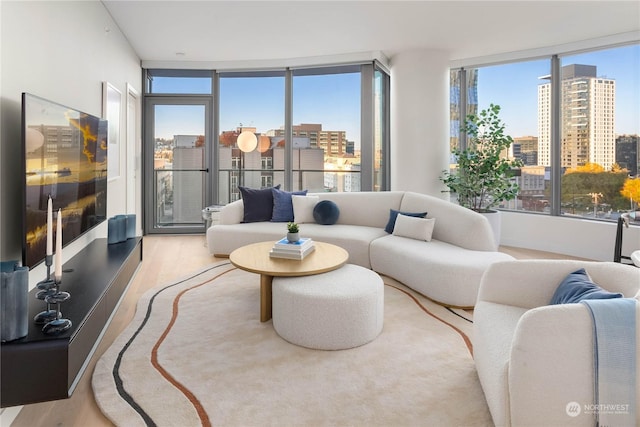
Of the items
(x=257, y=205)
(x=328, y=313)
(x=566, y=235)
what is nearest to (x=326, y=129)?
(x=257, y=205)

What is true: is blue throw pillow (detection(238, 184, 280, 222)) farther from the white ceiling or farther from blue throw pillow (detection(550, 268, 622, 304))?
blue throw pillow (detection(550, 268, 622, 304))

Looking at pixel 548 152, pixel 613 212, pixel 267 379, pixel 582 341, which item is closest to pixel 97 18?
pixel 267 379

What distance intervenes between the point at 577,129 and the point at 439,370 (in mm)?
4438

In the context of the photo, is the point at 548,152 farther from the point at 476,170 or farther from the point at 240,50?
the point at 240,50

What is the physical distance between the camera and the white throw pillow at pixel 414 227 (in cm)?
385

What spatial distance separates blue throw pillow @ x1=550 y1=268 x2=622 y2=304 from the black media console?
2111mm

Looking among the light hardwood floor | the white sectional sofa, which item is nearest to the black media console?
the light hardwood floor

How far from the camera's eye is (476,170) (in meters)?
5.11

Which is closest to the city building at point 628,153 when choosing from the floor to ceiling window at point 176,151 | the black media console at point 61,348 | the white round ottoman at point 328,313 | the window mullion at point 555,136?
the window mullion at point 555,136

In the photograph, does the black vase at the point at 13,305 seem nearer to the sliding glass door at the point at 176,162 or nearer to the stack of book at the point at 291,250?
the stack of book at the point at 291,250

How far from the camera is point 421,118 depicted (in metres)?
5.38

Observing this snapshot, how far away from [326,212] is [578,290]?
3.21 metres

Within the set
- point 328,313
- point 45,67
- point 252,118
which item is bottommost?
point 328,313

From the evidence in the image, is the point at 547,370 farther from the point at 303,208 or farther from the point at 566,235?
the point at 566,235
